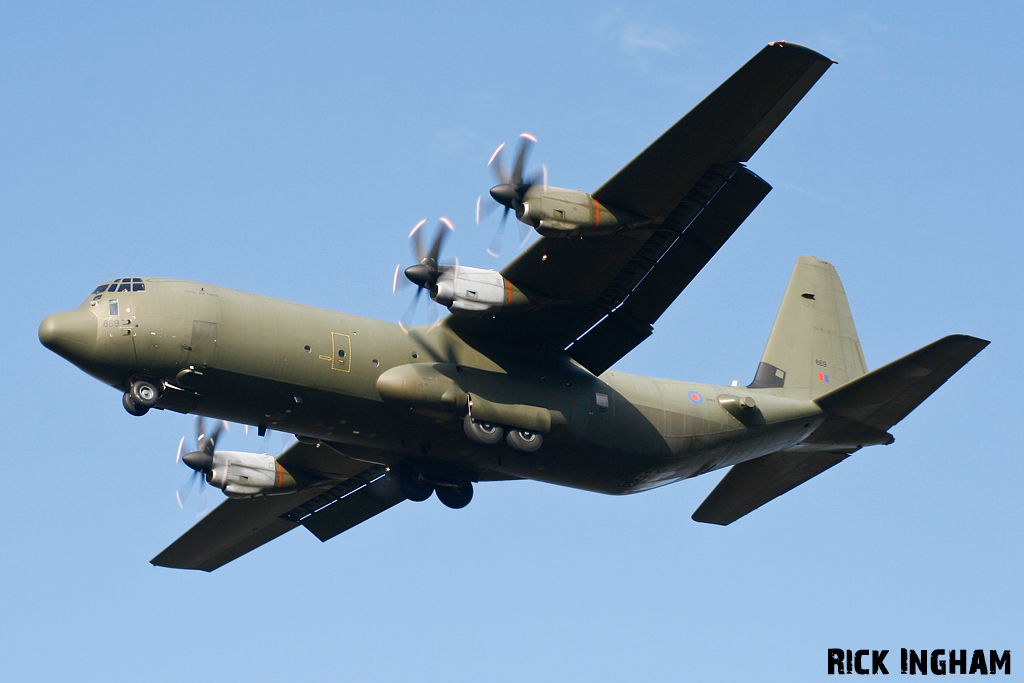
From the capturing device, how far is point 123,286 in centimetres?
2281

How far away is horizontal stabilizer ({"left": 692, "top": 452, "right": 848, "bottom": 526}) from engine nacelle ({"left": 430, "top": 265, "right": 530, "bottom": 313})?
881 cm

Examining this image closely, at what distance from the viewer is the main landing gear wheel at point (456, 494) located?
26.6 meters

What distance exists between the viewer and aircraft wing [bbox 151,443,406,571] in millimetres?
29344

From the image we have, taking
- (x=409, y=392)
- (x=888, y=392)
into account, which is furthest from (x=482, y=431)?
(x=888, y=392)

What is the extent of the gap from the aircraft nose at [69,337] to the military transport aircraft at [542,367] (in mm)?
34

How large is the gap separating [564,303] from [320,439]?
5.65 metres

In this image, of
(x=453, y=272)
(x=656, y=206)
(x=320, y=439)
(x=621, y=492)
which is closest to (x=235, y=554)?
(x=320, y=439)

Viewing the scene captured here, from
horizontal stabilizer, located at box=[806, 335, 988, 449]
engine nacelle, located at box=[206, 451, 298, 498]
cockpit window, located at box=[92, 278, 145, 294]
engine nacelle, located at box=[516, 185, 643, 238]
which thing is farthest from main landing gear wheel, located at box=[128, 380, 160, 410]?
horizontal stabilizer, located at box=[806, 335, 988, 449]

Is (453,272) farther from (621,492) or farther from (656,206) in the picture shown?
(621,492)

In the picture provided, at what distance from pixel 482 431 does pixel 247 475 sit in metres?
7.45

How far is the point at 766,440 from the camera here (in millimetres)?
27781

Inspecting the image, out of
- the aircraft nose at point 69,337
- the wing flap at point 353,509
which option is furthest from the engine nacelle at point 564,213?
the wing flap at point 353,509

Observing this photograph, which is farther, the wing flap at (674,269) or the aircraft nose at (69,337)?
the wing flap at (674,269)

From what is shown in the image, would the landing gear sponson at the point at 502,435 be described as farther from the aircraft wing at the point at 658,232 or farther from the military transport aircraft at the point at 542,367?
the aircraft wing at the point at 658,232
